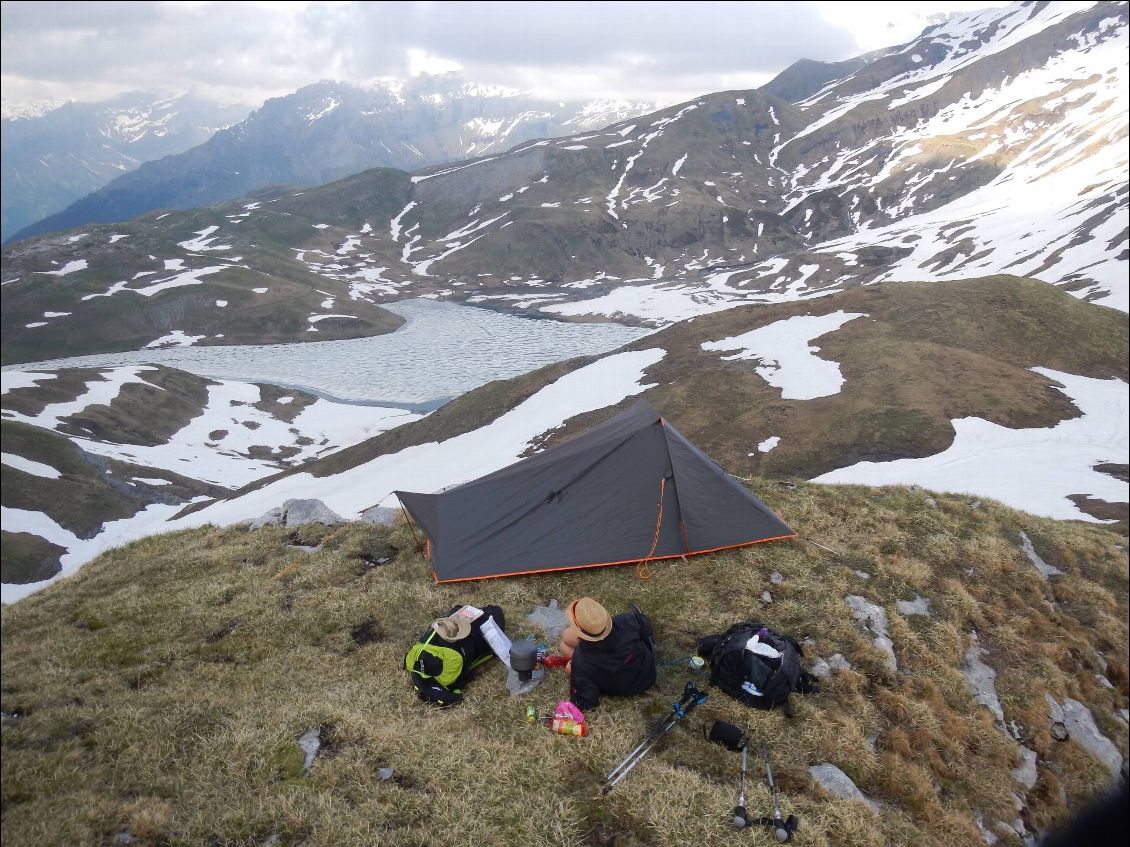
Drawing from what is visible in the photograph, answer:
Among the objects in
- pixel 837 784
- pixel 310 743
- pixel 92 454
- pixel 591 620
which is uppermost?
pixel 591 620

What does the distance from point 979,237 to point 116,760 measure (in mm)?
191436

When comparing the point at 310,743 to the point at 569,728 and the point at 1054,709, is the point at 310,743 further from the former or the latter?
the point at 1054,709

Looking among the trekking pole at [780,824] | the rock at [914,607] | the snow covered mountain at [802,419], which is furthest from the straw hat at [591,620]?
the snow covered mountain at [802,419]

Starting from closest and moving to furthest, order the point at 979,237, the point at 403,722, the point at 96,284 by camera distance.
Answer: the point at 403,722 < the point at 979,237 < the point at 96,284

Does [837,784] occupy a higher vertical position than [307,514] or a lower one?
higher

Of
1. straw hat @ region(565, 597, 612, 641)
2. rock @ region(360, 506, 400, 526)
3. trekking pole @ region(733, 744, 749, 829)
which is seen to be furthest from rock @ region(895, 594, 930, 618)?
rock @ region(360, 506, 400, 526)

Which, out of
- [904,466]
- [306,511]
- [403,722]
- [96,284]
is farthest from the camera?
[96,284]

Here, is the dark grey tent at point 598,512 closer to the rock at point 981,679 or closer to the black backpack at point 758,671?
the black backpack at point 758,671

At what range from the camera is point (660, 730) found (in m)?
8.84

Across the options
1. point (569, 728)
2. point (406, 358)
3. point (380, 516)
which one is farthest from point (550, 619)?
point (406, 358)

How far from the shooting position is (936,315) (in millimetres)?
51875

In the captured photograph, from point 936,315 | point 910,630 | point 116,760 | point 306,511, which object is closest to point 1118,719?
point 910,630

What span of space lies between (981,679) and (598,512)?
8.31 m

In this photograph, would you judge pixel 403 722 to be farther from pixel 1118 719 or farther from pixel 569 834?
pixel 1118 719
